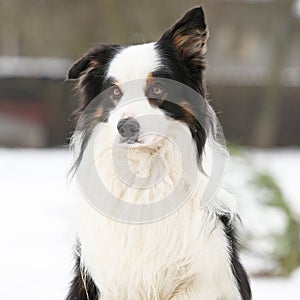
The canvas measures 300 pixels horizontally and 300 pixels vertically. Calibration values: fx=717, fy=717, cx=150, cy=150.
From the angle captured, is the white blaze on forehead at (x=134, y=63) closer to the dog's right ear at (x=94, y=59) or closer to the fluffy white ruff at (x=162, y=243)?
the dog's right ear at (x=94, y=59)

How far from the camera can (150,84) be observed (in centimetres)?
380

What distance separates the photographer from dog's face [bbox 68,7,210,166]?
376 centimetres

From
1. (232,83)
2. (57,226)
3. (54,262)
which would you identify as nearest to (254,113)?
(232,83)

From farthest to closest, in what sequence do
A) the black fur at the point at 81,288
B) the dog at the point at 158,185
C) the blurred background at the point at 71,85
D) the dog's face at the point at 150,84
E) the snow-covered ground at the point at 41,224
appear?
the blurred background at the point at 71,85 → the snow-covered ground at the point at 41,224 → the black fur at the point at 81,288 → the dog at the point at 158,185 → the dog's face at the point at 150,84

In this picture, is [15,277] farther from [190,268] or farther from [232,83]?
[232,83]

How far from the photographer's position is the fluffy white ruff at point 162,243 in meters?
3.90

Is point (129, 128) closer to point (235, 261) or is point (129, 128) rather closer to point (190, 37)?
point (190, 37)

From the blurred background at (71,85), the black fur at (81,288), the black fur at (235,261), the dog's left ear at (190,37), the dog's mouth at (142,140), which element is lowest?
the blurred background at (71,85)

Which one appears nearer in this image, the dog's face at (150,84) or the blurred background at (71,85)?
the dog's face at (150,84)

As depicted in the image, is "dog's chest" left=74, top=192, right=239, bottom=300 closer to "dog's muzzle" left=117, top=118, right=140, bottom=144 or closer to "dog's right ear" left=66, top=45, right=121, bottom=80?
"dog's muzzle" left=117, top=118, right=140, bottom=144

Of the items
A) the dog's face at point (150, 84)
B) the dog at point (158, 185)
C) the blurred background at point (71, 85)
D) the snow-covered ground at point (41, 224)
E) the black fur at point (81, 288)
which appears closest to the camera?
the dog's face at point (150, 84)

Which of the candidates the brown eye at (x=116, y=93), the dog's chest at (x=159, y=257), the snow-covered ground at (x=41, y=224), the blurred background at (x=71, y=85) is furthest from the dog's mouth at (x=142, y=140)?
the blurred background at (x=71, y=85)

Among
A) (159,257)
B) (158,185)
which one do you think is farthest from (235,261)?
(158,185)

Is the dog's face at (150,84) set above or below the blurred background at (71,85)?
above
